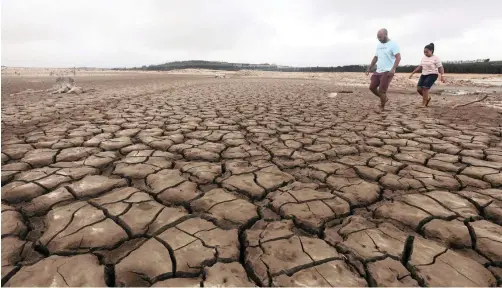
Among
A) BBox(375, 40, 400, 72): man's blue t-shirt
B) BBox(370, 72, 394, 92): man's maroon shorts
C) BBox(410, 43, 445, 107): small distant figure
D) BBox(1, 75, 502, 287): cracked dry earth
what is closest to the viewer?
BBox(1, 75, 502, 287): cracked dry earth

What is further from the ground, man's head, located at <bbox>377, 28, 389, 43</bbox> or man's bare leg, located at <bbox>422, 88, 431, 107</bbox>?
man's head, located at <bbox>377, 28, 389, 43</bbox>

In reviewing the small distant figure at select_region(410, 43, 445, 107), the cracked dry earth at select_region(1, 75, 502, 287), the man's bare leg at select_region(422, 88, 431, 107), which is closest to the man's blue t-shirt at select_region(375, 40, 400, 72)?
the small distant figure at select_region(410, 43, 445, 107)

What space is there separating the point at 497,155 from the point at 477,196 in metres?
1.13

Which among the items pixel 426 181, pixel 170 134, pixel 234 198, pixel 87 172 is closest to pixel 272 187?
pixel 234 198

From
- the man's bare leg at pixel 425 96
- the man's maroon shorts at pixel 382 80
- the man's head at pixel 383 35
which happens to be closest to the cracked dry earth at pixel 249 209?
the man's maroon shorts at pixel 382 80

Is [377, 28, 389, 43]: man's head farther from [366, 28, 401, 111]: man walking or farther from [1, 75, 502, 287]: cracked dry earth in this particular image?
[1, 75, 502, 287]: cracked dry earth

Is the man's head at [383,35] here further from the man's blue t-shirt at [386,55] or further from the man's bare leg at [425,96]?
the man's bare leg at [425,96]

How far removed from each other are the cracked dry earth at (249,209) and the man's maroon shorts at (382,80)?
1.85 meters

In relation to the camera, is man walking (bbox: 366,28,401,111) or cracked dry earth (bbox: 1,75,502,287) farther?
man walking (bbox: 366,28,401,111)

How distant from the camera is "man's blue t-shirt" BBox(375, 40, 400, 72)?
14.4 feet

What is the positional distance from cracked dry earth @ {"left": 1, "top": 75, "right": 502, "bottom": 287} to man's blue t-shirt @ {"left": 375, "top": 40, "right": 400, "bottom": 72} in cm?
194

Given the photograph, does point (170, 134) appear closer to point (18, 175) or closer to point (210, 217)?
point (18, 175)

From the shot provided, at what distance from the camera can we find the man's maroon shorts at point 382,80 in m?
4.55

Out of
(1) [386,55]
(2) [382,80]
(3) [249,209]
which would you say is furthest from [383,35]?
(3) [249,209]
